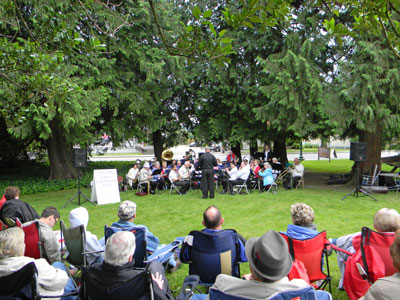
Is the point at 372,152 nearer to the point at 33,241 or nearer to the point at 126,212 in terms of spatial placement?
the point at 126,212

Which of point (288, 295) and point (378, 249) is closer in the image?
point (288, 295)

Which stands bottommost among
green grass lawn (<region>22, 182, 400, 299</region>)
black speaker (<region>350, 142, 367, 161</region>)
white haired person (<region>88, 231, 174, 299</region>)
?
green grass lawn (<region>22, 182, 400, 299</region>)

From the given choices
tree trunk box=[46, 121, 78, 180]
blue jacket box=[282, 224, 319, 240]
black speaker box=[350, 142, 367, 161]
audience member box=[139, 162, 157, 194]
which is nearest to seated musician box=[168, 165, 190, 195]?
audience member box=[139, 162, 157, 194]

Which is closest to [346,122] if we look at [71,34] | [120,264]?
[71,34]

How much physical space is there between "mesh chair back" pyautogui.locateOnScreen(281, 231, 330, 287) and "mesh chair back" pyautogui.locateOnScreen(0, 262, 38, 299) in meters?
2.25

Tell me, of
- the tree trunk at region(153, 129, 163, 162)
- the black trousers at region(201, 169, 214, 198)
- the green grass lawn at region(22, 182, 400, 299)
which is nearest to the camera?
the green grass lawn at region(22, 182, 400, 299)

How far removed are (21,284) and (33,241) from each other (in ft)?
3.58

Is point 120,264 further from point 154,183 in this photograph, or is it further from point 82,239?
point 154,183

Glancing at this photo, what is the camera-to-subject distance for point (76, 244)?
3.58m

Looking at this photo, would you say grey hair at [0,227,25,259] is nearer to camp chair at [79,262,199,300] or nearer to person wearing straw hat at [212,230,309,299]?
camp chair at [79,262,199,300]

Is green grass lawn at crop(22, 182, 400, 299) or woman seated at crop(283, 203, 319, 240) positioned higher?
woman seated at crop(283, 203, 319, 240)

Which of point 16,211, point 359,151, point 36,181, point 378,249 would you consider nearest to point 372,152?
point 359,151

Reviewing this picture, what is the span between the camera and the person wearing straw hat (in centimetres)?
182

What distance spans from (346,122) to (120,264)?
34.9 ft
